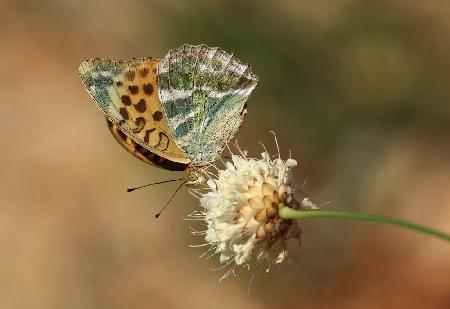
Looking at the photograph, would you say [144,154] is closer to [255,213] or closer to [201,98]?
[201,98]

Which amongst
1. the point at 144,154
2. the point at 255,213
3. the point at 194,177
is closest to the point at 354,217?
the point at 255,213

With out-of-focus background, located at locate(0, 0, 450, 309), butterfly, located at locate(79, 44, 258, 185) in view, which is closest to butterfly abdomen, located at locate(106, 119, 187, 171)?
butterfly, located at locate(79, 44, 258, 185)

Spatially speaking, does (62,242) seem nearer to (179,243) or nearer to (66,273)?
(66,273)

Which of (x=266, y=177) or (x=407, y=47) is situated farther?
(x=407, y=47)

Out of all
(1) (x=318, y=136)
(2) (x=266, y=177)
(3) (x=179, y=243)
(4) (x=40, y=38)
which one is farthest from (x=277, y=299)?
(4) (x=40, y=38)

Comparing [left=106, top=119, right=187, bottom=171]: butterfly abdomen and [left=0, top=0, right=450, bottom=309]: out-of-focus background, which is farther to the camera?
[left=0, top=0, right=450, bottom=309]: out-of-focus background

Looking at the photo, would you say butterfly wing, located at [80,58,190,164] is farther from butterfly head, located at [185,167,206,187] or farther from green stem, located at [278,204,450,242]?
green stem, located at [278,204,450,242]
